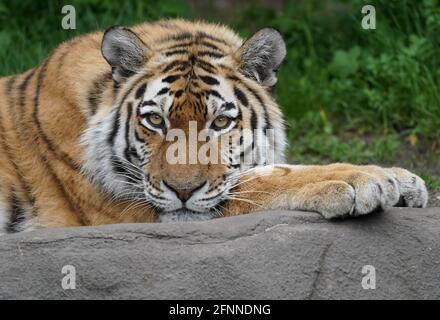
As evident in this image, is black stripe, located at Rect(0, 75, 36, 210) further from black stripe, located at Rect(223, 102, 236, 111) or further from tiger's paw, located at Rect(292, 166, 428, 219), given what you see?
tiger's paw, located at Rect(292, 166, 428, 219)

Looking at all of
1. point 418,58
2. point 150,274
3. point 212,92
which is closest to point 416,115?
point 418,58

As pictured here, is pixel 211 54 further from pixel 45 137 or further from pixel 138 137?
pixel 45 137

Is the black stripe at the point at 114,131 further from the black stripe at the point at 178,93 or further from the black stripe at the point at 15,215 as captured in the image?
the black stripe at the point at 15,215

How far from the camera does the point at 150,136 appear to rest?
169 inches

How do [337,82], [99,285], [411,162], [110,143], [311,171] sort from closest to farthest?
[99,285]
[311,171]
[110,143]
[411,162]
[337,82]

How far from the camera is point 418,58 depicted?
679 cm

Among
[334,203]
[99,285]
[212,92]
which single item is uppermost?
[212,92]

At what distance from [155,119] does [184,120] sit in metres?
0.17

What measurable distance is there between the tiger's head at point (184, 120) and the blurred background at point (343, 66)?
6.18 ft

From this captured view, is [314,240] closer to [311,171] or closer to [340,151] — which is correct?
[311,171]

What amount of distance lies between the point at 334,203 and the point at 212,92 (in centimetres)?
83

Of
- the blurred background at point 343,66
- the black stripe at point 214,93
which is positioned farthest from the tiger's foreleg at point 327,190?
the blurred background at point 343,66

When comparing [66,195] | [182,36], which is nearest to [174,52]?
[182,36]

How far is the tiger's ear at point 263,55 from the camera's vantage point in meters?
4.44
